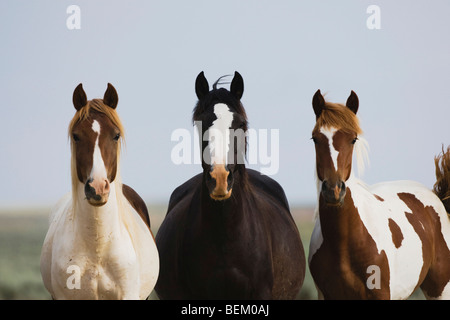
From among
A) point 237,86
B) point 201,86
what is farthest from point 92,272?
point 237,86

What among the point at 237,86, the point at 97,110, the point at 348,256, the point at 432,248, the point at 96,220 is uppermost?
the point at 237,86

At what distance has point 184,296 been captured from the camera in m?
5.30

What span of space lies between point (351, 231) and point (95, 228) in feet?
7.71

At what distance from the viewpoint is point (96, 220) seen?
4.62 meters

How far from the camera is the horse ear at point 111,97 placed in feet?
15.9

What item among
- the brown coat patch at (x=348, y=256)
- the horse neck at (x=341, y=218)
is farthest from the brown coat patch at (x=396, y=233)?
the horse neck at (x=341, y=218)

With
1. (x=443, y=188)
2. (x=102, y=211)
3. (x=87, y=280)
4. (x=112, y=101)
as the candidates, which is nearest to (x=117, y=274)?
(x=87, y=280)

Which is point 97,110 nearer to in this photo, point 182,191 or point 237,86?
point 237,86

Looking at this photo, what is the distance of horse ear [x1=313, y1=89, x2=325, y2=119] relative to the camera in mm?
5359

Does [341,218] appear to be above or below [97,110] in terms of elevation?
below

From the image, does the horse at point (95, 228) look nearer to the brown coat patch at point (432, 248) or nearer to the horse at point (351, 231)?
the horse at point (351, 231)
